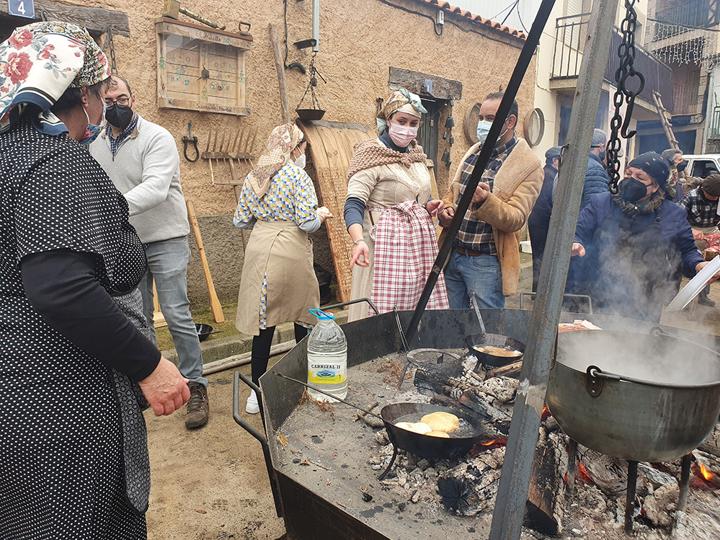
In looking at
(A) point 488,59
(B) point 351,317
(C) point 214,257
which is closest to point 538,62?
(A) point 488,59

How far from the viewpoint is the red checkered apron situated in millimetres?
3234

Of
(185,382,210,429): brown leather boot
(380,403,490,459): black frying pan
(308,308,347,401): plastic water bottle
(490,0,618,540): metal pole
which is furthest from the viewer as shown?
(185,382,210,429): brown leather boot

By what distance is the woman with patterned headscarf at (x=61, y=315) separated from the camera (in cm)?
125

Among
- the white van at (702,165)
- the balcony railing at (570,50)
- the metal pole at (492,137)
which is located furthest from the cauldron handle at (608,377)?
the white van at (702,165)

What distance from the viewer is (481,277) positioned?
11.0 feet

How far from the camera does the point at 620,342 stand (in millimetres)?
2287

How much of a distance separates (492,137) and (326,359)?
4.29ft

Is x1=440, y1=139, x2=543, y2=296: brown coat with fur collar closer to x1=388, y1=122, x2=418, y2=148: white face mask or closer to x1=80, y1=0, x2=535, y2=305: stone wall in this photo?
x1=388, y1=122, x2=418, y2=148: white face mask

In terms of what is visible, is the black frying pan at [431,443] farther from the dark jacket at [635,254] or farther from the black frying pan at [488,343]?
the dark jacket at [635,254]

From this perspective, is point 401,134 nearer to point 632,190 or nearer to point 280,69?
point 632,190

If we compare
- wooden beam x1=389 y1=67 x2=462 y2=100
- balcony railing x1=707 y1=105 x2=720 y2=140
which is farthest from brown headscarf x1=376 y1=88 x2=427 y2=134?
balcony railing x1=707 y1=105 x2=720 y2=140

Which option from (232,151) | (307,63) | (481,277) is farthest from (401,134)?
(307,63)

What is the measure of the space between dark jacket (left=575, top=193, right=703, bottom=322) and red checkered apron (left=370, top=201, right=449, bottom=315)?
Answer: 1.23 meters

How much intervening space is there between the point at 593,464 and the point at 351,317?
75.0 inches
